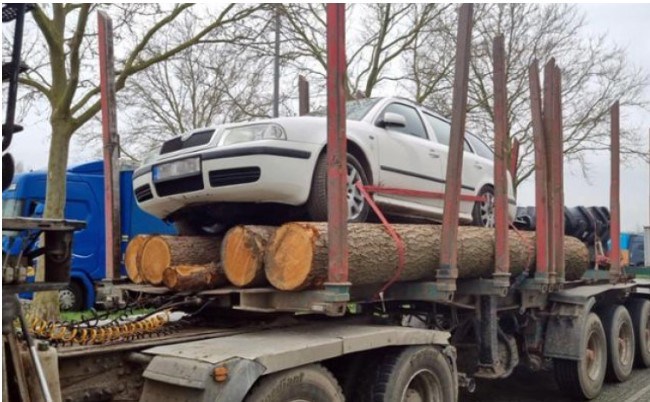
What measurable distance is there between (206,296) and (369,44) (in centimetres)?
1552

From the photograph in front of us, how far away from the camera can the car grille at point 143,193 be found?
5.09m

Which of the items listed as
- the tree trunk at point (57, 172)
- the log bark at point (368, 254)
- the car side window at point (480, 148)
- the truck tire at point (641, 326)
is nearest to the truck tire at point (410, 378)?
the log bark at point (368, 254)

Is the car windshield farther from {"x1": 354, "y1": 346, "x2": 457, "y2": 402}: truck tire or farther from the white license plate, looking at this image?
{"x1": 354, "y1": 346, "x2": 457, "y2": 402}: truck tire

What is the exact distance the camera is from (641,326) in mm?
8414

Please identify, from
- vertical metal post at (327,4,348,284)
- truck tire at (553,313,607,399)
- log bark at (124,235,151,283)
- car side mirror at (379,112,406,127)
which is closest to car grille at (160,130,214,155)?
log bark at (124,235,151,283)

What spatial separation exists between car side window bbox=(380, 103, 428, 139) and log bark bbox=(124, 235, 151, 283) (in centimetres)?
253

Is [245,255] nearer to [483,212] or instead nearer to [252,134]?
[252,134]

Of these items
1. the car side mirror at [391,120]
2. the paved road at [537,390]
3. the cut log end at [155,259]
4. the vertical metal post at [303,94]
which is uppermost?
the vertical metal post at [303,94]

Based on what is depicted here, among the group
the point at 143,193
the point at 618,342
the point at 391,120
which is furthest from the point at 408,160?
the point at 618,342

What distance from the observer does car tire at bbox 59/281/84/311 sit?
1240 cm

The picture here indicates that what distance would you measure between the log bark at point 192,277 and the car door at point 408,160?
5.03 feet

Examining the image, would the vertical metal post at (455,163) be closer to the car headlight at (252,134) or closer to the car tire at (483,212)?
the car headlight at (252,134)

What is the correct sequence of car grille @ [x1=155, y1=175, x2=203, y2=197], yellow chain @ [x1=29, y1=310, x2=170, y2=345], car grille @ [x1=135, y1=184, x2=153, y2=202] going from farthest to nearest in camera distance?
car grille @ [x1=135, y1=184, x2=153, y2=202]
car grille @ [x1=155, y1=175, x2=203, y2=197]
yellow chain @ [x1=29, y1=310, x2=170, y2=345]

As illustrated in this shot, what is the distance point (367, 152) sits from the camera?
5422 millimetres
